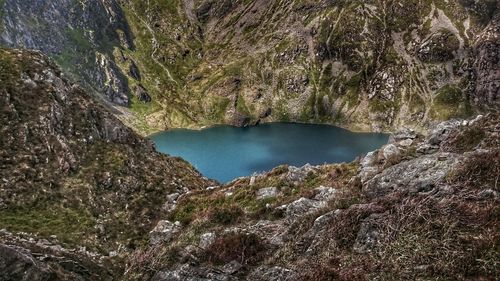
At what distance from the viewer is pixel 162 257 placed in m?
28.4

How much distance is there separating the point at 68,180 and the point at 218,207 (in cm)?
1713

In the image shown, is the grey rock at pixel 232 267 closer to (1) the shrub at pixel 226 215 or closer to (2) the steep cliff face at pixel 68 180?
(1) the shrub at pixel 226 215

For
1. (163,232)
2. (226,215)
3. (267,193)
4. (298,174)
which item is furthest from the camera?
(298,174)

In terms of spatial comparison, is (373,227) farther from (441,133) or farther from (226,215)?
(441,133)

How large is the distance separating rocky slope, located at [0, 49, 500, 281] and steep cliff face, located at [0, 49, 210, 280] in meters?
0.14

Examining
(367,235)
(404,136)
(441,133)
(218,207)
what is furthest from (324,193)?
(404,136)

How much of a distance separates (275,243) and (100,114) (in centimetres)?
3891

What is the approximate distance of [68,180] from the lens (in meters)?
44.7

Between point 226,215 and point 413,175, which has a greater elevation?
point 226,215

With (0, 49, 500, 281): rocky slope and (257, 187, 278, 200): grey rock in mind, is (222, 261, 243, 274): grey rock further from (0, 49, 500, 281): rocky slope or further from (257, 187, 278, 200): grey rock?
(257, 187, 278, 200): grey rock

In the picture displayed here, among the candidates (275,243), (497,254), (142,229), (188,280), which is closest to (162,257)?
(188,280)

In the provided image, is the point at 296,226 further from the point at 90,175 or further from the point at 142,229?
the point at 90,175

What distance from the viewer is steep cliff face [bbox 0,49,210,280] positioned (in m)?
33.5

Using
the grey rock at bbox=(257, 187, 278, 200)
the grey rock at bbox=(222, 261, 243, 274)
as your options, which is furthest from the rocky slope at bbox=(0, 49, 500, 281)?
the grey rock at bbox=(257, 187, 278, 200)
